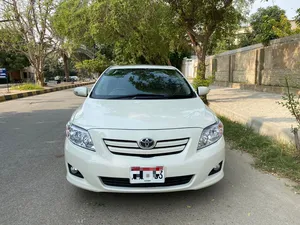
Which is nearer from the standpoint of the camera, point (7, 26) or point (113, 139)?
point (113, 139)

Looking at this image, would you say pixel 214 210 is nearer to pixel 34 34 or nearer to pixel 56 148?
pixel 56 148

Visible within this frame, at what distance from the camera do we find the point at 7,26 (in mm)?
20344

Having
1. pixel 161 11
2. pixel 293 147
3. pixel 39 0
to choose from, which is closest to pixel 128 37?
pixel 161 11

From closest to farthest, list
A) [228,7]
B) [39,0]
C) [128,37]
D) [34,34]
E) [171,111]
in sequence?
[171,111] < [228,7] < [128,37] < [39,0] < [34,34]

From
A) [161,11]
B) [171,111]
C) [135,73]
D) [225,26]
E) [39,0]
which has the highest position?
[39,0]

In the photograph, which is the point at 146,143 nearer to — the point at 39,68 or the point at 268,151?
the point at 268,151

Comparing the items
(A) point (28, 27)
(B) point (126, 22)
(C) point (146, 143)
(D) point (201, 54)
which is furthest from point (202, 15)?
(A) point (28, 27)

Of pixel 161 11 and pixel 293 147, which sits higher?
pixel 161 11

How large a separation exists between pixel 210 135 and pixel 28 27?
70.6 ft

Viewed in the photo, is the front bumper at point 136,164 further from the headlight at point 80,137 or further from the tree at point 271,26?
the tree at point 271,26

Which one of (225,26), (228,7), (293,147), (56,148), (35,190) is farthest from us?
(225,26)

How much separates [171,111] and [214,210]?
1.15 metres

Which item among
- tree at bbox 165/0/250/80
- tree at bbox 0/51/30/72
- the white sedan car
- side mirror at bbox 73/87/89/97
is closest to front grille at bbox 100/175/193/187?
the white sedan car

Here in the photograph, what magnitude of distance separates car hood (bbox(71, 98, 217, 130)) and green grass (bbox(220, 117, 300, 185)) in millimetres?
1523
